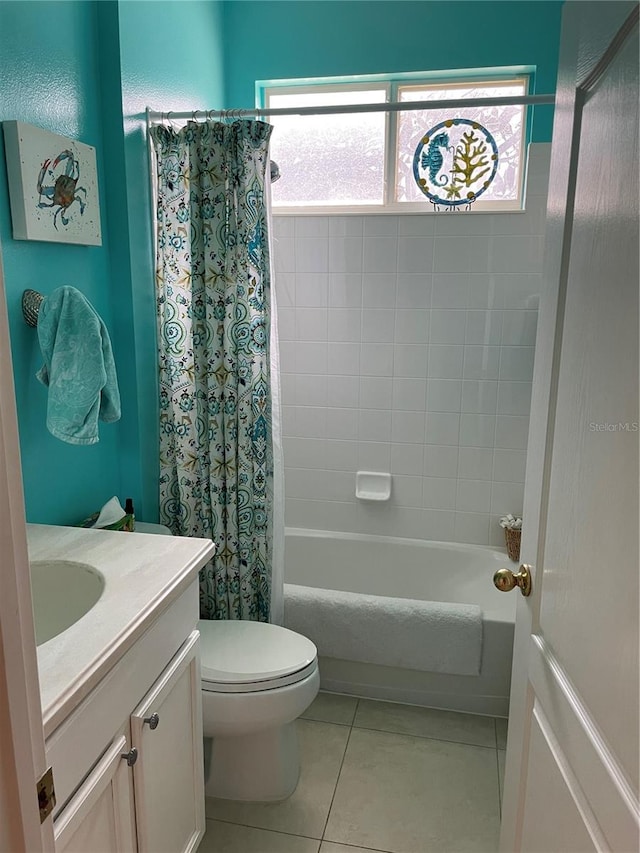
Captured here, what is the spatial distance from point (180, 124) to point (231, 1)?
0.88 metres

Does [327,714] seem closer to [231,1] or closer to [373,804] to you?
[373,804]

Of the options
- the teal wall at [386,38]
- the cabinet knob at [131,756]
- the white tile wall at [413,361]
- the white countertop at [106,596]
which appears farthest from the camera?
the white tile wall at [413,361]

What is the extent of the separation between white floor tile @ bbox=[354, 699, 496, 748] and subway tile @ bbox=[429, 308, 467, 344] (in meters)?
1.54

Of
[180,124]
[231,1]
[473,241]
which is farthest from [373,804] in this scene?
[231,1]

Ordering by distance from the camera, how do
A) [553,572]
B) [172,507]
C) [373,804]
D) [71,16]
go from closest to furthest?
[553,572]
[71,16]
[373,804]
[172,507]

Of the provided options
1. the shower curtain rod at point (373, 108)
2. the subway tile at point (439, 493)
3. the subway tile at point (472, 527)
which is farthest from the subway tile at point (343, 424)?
the shower curtain rod at point (373, 108)

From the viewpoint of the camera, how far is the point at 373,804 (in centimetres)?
202

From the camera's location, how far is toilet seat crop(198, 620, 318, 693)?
6.11 ft

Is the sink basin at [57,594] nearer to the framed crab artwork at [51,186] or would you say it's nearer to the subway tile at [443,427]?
Result: the framed crab artwork at [51,186]

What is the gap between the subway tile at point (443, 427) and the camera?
9.85 feet

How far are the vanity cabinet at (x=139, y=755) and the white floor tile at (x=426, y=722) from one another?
87 centimetres

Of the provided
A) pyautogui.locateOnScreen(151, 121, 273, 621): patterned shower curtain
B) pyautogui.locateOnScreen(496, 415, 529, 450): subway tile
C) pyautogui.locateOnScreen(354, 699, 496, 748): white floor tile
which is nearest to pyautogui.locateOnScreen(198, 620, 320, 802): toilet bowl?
pyautogui.locateOnScreen(151, 121, 273, 621): patterned shower curtain

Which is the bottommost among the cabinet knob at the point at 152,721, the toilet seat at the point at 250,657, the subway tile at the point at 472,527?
the toilet seat at the point at 250,657

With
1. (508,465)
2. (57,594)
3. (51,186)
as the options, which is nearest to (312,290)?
(508,465)
